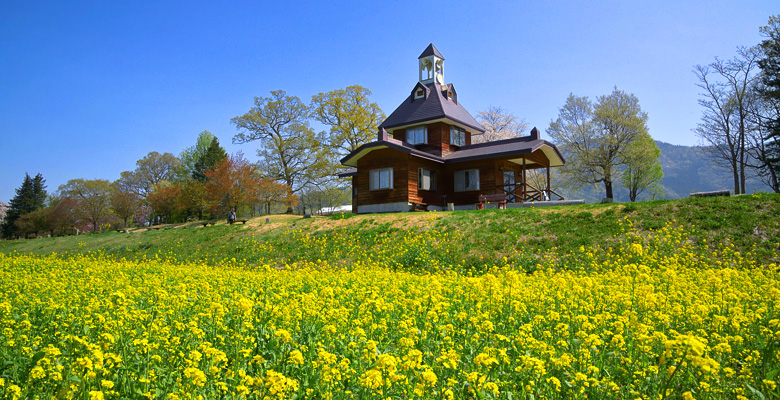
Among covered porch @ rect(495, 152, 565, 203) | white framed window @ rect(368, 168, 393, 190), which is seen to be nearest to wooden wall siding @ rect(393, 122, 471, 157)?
covered porch @ rect(495, 152, 565, 203)

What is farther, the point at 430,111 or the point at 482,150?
the point at 430,111

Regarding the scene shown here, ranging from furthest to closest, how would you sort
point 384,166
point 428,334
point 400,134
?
point 400,134 < point 384,166 < point 428,334

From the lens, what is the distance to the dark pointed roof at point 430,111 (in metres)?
28.5

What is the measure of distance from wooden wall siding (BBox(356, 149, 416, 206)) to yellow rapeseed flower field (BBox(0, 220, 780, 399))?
58.5 feet

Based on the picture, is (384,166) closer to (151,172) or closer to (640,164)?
(640,164)

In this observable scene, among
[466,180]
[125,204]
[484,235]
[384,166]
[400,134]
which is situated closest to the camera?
[484,235]

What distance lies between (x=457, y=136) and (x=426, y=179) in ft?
17.3

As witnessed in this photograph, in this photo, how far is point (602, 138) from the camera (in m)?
37.2

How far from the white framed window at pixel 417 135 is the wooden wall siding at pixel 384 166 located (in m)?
4.06

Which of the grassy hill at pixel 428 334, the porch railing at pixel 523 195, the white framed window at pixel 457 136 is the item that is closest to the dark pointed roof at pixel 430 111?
the white framed window at pixel 457 136

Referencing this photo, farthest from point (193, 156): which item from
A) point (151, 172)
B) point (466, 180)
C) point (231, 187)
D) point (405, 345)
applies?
point (405, 345)

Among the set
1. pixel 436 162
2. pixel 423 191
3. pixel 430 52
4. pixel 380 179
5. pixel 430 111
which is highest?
pixel 430 52

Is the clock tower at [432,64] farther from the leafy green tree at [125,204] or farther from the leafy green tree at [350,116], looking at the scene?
the leafy green tree at [125,204]

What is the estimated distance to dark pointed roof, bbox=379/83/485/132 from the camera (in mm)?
28500
